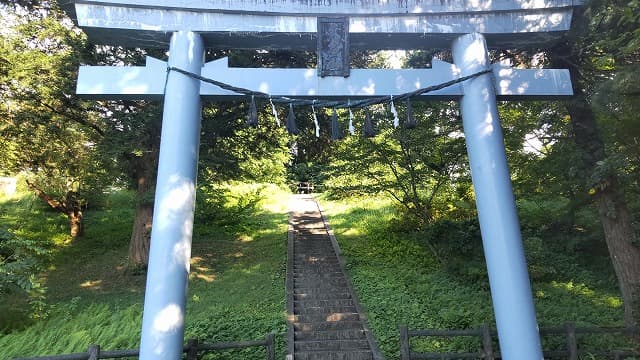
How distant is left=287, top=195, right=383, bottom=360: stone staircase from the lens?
283 inches

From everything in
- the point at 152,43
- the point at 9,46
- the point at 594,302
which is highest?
the point at 9,46

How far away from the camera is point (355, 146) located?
446 inches

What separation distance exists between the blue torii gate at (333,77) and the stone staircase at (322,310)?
339 centimetres

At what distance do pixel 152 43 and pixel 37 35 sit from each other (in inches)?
284

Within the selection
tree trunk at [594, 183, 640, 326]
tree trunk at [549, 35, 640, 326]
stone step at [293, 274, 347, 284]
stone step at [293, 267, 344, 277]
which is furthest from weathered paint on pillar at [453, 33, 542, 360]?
stone step at [293, 267, 344, 277]

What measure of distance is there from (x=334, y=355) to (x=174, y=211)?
14.2ft

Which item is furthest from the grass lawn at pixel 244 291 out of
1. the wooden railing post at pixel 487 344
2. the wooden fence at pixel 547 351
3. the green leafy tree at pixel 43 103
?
the green leafy tree at pixel 43 103

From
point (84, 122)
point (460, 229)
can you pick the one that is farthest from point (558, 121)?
point (84, 122)

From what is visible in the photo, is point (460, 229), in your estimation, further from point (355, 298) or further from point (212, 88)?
point (212, 88)

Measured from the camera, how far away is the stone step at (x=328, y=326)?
7.91 metres

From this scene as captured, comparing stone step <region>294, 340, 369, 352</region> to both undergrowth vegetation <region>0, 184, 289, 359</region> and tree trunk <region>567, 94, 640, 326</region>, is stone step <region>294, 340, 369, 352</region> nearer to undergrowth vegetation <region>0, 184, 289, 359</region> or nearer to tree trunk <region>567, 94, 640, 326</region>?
undergrowth vegetation <region>0, 184, 289, 359</region>

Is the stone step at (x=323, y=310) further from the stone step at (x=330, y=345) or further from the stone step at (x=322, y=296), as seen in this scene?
the stone step at (x=330, y=345)

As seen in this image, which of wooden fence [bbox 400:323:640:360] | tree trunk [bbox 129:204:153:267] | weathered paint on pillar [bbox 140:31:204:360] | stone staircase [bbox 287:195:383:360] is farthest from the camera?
tree trunk [bbox 129:204:153:267]

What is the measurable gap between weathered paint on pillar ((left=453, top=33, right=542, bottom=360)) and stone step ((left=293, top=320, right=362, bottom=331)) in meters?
4.00
